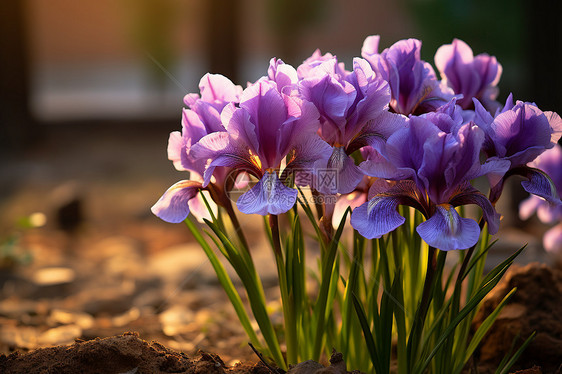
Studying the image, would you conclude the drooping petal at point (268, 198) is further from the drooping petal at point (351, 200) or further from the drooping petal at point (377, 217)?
the drooping petal at point (351, 200)

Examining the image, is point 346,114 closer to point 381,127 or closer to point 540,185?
point 381,127

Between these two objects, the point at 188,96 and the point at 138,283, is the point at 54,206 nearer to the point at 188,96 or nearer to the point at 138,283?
the point at 138,283

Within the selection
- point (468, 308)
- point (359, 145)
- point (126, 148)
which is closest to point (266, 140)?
point (359, 145)

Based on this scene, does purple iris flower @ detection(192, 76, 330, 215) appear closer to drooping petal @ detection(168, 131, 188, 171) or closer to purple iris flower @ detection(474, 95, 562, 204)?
drooping petal @ detection(168, 131, 188, 171)

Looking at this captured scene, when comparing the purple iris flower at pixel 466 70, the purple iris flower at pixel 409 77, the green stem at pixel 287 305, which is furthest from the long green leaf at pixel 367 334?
the purple iris flower at pixel 466 70

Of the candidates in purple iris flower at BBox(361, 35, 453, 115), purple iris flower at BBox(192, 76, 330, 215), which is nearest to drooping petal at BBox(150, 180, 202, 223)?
purple iris flower at BBox(192, 76, 330, 215)
